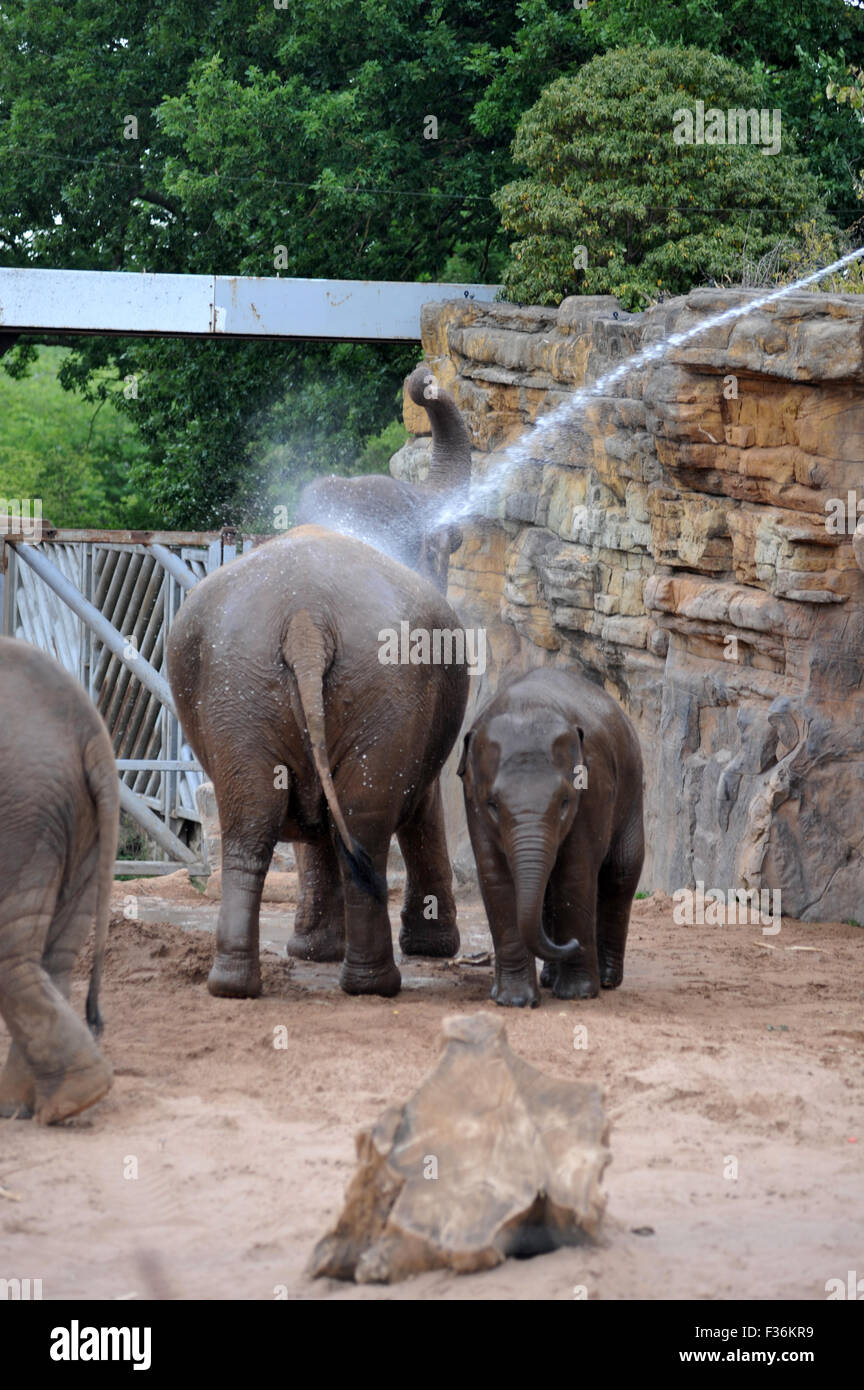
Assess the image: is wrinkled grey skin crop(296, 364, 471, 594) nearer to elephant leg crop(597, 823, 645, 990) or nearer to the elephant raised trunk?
the elephant raised trunk

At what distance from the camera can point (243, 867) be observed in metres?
6.77

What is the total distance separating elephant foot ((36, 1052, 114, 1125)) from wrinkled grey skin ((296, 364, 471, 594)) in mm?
3901

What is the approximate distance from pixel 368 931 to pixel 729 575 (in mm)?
4778

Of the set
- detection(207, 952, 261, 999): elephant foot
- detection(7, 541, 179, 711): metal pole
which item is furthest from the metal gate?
detection(207, 952, 261, 999): elephant foot

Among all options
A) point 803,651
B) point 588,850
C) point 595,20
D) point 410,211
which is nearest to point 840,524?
point 803,651

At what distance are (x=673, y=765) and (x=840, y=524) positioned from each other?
2222 millimetres

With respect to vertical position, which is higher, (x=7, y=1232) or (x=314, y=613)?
(x=314, y=613)

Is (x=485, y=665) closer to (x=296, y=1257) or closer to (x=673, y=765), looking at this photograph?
(x=673, y=765)

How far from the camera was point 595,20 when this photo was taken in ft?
59.7

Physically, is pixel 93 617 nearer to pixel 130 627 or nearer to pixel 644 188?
pixel 130 627

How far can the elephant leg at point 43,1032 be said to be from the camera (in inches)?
199

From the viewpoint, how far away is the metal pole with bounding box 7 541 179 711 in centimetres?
1290

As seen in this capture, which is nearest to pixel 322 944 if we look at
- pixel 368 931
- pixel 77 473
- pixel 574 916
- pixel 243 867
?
pixel 368 931

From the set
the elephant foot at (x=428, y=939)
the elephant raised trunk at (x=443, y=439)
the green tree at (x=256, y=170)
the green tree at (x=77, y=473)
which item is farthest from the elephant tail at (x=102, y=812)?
the green tree at (x=77, y=473)
